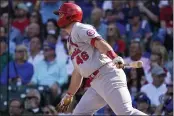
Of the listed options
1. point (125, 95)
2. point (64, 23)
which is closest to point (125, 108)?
point (125, 95)

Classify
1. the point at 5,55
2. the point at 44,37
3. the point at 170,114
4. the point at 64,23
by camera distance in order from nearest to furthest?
the point at 64,23 < the point at 170,114 < the point at 5,55 < the point at 44,37

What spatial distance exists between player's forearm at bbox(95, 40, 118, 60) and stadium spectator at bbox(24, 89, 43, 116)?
11.8ft

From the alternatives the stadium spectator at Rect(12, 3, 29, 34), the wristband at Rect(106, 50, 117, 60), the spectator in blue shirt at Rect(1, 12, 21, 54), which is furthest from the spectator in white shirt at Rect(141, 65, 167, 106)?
the wristband at Rect(106, 50, 117, 60)

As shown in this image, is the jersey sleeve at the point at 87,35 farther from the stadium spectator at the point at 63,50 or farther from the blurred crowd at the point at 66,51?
the stadium spectator at the point at 63,50

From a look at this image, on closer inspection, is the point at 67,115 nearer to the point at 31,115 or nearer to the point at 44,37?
the point at 31,115

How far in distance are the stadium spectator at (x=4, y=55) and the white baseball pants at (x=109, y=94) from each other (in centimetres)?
403

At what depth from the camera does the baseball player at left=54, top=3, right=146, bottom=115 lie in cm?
548

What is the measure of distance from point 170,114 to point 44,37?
122 inches

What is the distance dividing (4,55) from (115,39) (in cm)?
199

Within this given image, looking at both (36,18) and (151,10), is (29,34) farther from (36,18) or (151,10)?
(151,10)

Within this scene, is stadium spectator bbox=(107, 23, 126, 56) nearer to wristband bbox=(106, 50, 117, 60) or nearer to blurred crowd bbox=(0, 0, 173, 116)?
blurred crowd bbox=(0, 0, 173, 116)

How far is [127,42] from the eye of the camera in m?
10.0

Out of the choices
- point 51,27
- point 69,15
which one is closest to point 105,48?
point 69,15

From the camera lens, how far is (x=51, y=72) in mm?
9594
